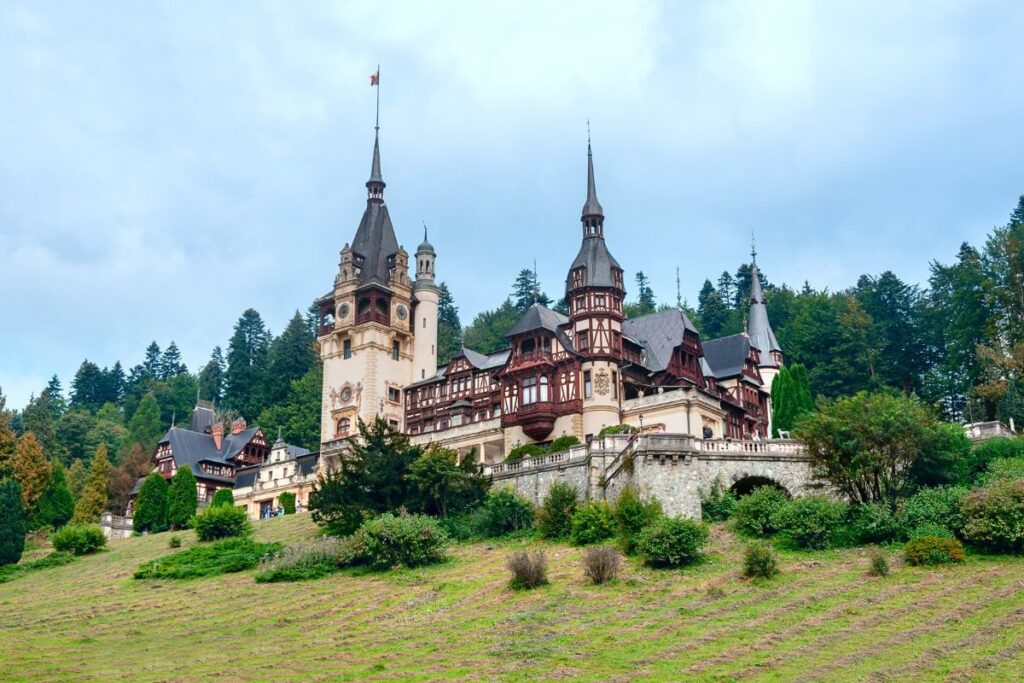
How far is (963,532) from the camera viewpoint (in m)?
38.9

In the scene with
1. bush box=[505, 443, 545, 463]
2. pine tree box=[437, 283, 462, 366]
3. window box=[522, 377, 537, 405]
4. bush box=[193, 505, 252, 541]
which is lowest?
bush box=[193, 505, 252, 541]

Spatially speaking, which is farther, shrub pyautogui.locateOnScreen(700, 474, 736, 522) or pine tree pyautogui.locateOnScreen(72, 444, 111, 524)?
pine tree pyautogui.locateOnScreen(72, 444, 111, 524)

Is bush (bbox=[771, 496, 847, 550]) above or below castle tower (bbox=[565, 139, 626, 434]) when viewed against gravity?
below

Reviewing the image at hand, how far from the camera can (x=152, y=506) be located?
70.0m

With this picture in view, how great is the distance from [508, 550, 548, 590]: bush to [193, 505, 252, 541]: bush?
2223 centimetres

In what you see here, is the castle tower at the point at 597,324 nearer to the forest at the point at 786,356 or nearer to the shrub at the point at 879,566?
the forest at the point at 786,356

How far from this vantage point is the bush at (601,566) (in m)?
38.7

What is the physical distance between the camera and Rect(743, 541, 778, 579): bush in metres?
37.5

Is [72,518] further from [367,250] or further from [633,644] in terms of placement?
[633,644]

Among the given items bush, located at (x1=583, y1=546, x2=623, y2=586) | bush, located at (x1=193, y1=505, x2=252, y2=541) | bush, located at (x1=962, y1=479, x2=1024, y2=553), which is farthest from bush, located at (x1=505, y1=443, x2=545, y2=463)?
bush, located at (x1=962, y1=479, x2=1024, y2=553)

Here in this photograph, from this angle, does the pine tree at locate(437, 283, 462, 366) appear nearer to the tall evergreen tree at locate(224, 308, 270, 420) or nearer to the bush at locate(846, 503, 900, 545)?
the tall evergreen tree at locate(224, 308, 270, 420)

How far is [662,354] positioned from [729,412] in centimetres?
515

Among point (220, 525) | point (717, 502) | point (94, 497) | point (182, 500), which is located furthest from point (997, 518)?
point (94, 497)

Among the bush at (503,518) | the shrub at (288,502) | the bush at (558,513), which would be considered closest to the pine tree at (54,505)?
the shrub at (288,502)
